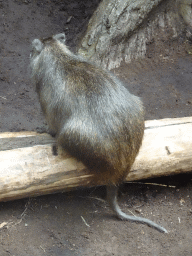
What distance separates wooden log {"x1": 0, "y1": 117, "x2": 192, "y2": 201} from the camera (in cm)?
247

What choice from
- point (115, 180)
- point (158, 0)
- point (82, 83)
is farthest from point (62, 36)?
point (158, 0)

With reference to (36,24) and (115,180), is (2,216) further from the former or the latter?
(36,24)

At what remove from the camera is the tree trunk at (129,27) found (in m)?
4.42

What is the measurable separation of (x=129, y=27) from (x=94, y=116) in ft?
8.91

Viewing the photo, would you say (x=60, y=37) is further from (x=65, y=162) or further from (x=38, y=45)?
(x=65, y=162)

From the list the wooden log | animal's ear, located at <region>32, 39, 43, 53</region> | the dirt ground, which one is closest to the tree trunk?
the dirt ground

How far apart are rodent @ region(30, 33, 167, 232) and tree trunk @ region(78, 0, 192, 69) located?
1.72 m

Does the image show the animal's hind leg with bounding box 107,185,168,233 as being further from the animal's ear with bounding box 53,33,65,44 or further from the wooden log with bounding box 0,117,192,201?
the animal's ear with bounding box 53,33,65,44

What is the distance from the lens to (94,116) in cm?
243

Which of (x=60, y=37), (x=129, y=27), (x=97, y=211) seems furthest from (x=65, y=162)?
(x=129, y=27)

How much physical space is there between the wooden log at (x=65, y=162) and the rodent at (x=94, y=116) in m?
0.16

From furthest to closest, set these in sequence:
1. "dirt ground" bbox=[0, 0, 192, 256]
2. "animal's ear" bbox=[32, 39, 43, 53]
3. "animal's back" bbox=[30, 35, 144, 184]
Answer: "animal's ear" bbox=[32, 39, 43, 53] < "dirt ground" bbox=[0, 0, 192, 256] < "animal's back" bbox=[30, 35, 144, 184]

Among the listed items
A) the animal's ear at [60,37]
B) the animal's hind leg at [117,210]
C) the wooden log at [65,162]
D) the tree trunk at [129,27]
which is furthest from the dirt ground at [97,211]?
the animal's ear at [60,37]

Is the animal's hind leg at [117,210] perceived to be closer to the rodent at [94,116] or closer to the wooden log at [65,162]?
the rodent at [94,116]
